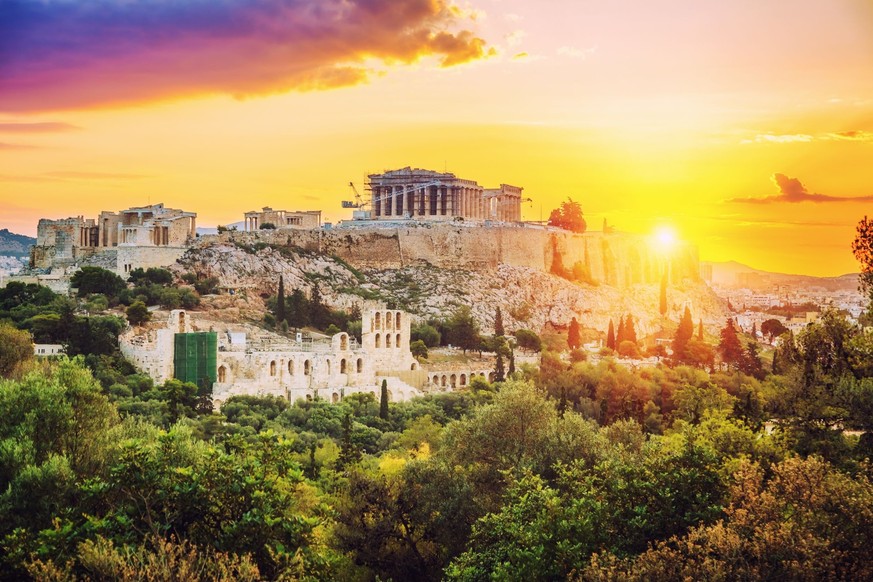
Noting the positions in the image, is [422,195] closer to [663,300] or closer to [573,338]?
[663,300]

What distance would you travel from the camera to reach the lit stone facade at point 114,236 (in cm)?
5562

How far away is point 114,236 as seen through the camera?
58.8 metres

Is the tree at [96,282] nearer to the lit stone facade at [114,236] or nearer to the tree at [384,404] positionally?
the lit stone facade at [114,236]

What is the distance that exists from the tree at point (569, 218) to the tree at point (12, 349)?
59.5 m

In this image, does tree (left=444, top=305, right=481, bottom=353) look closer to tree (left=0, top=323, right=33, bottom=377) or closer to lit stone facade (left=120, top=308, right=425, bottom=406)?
lit stone facade (left=120, top=308, right=425, bottom=406)

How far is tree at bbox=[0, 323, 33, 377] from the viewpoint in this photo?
28.9 metres

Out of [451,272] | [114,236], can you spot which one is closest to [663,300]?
[451,272]

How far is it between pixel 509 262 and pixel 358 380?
33.8 metres

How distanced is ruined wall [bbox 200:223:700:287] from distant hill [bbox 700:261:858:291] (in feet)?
74.6

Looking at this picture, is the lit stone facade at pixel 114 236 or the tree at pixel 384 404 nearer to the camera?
the tree at pixel 384 404

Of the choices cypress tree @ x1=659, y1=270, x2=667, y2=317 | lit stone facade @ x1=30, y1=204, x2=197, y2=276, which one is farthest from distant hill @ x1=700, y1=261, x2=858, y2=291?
lit stone facade @ x1=30, y1=204, x2=197, y2=276

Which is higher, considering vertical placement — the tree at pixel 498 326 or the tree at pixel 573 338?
the tree at pixel 498 326

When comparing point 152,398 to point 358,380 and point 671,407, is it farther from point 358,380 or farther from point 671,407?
point 671,407

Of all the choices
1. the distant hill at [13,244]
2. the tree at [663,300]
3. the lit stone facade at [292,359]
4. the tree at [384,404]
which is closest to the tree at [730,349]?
the lit stone facade at [292,359]
